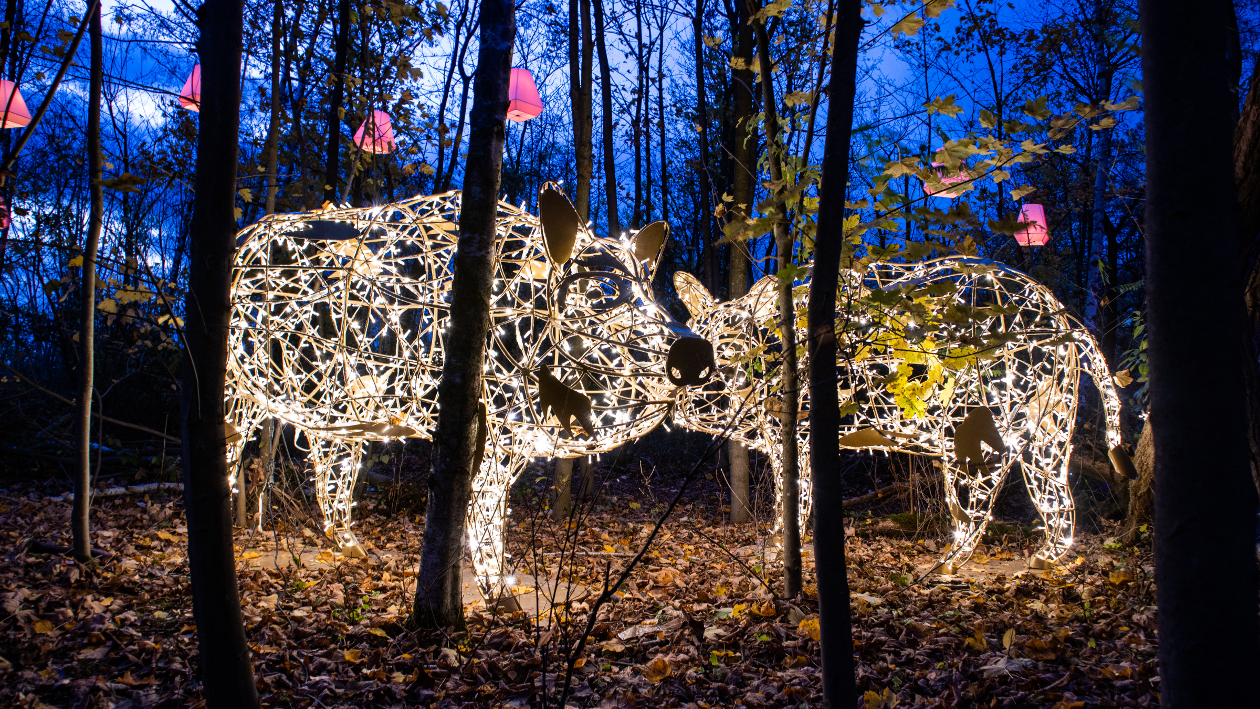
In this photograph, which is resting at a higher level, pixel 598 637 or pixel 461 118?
pixel 461 118

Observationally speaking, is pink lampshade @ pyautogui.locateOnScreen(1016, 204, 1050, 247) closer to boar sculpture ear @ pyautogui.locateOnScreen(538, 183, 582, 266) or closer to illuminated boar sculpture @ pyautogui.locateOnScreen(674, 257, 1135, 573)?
illuminated boar sculpture @ pyautogui.locateOnScreen(674, 257, 1135, 573)

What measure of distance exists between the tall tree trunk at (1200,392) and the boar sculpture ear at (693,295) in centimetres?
313

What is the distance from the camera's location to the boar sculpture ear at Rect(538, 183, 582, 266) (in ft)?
7.84

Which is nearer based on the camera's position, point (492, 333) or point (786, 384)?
point (786, 384)

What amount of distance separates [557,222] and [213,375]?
1.23m

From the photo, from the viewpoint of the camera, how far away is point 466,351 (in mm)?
2977

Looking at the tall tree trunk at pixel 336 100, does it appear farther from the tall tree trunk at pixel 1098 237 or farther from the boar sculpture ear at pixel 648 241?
the tall tree trunk at pixel 1098 237

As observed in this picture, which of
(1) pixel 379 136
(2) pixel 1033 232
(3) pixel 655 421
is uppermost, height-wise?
(1) pixel 379 136

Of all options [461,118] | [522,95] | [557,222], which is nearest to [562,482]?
[522,95]

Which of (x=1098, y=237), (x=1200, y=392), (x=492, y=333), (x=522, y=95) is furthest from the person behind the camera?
(x=1098, y=237)

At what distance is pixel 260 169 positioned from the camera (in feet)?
21.1

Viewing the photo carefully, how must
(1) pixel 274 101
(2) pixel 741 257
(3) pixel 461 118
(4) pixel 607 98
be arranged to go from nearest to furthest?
(1) pixel 274 101, (2) pixel 741 257, (4) pixel 607 98, (3) pixel 461 118

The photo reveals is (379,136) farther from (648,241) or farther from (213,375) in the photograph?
(213,375)

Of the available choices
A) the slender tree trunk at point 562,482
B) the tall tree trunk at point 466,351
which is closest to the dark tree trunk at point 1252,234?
the tall tree trunk at point 466,351
